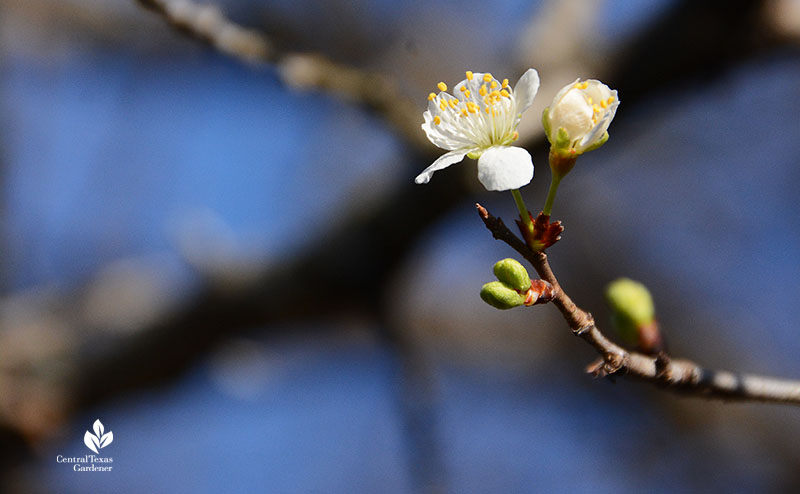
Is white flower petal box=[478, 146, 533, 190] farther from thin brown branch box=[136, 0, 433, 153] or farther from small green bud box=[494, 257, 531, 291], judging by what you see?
thin brown branch box=[136, 0, 433, 153]

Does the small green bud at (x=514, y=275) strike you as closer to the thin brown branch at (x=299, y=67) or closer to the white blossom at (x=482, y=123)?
the white blossom at (x=482, y=123)

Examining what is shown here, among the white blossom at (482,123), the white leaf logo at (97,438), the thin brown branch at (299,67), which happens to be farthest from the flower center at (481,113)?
the white leaf logo at (97,438)

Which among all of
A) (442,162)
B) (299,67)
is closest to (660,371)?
(442,162)

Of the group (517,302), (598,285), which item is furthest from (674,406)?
(517,302)

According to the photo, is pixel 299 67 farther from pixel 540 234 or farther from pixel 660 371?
pixel 660 371

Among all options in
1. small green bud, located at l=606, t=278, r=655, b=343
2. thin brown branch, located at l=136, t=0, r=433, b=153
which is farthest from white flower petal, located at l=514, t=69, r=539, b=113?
thin brown branch, located at l=136, t=0, r=433, b=153

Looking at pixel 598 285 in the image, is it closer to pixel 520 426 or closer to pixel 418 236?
pixel 520 426
